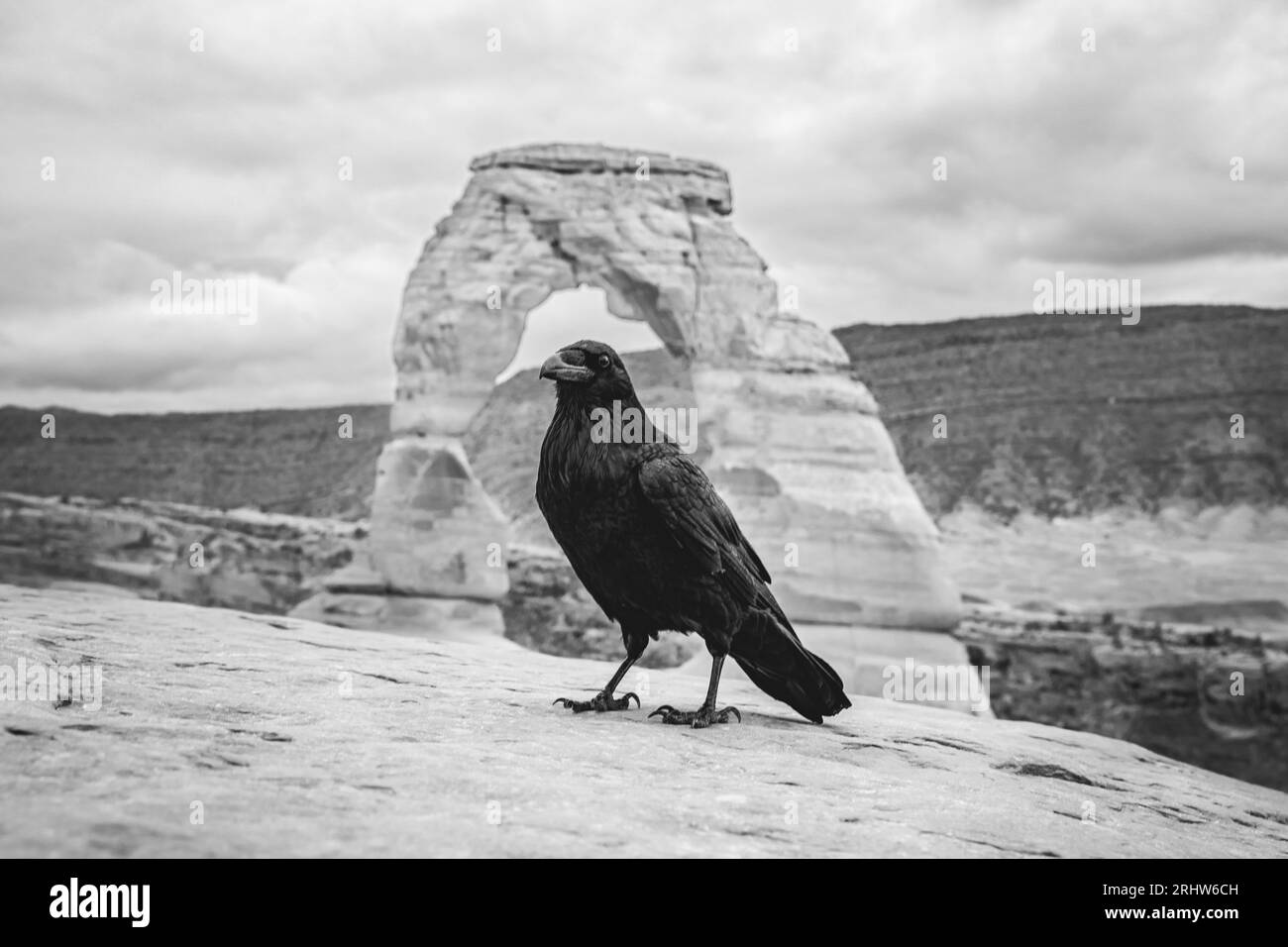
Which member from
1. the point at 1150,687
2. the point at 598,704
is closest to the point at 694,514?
the point at 598,704

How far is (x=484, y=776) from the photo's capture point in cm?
370

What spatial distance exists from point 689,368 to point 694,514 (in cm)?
1122

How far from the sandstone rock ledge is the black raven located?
0.45 meters

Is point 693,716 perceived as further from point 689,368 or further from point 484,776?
point 689,368

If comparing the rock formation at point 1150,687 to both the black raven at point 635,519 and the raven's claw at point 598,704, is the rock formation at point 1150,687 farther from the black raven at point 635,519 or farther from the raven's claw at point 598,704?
the black raven at point 635,519

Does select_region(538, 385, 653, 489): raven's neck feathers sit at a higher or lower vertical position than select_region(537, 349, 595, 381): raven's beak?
lower

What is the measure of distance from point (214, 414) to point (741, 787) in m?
49.3

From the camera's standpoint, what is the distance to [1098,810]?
4.62m

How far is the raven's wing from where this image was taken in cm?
484

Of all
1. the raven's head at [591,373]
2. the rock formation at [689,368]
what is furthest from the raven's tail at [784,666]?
the rock formation at [689,368]

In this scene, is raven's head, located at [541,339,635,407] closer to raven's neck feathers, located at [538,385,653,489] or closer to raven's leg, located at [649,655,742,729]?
raven's neck feathers, located at [538,385,653,489]

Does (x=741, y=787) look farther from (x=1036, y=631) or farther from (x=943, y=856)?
(x=1036, y=631)

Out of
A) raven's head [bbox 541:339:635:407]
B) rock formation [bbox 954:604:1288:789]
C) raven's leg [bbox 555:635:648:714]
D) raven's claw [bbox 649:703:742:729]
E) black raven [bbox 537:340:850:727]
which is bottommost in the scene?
rock formation [bbox 954:604:1288:789]

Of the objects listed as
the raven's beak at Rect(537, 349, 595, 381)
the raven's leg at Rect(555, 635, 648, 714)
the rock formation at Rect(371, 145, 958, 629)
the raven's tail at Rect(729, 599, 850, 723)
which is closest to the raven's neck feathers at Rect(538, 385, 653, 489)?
the raven's beak at Rect(537, 349, 595, 381)
